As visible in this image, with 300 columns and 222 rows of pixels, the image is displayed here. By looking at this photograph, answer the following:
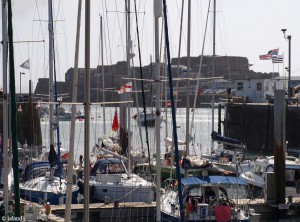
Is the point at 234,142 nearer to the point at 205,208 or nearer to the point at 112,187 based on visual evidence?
the point at 112,187

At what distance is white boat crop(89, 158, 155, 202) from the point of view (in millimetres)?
24859

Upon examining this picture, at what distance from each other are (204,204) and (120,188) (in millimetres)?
5824

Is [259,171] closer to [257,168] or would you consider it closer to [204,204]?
[257,168]

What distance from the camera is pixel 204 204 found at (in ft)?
66.9

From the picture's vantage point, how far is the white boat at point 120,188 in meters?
24.9

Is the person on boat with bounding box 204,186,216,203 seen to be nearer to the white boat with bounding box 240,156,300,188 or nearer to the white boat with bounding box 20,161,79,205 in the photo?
the white boat with bounding box 20,161,79,205

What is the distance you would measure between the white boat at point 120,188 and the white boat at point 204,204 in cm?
252

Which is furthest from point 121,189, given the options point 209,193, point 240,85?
point 240,85

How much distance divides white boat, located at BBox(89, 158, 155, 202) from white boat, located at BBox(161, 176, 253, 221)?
2519 millimetres

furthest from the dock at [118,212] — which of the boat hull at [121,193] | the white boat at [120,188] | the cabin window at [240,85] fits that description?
the cabin window at [240,85]

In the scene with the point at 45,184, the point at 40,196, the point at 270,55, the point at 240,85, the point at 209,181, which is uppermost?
the point at 270,55

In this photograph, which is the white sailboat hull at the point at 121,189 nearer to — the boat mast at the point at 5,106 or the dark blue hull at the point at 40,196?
the dark blue hull at the point at 40,196

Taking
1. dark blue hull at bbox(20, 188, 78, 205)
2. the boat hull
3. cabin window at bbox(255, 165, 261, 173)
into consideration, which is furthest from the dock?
cabin window at bbox(255, 165, 261, 173)

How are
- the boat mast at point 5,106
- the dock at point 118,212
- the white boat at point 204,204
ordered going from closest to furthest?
1. the boat mast at point 5,106
2. the white boat at point 204,204
3. the dock at point 118,212
